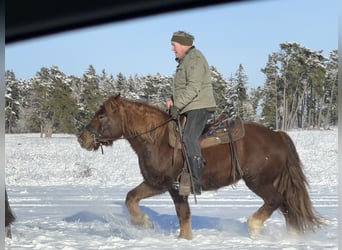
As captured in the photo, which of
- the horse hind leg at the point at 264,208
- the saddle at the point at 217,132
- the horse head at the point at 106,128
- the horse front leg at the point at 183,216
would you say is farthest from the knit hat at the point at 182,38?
the horse hind leg at the point at 264,208

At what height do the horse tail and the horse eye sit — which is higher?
the horse eye

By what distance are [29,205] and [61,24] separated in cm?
339

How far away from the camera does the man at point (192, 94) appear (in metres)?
6.58

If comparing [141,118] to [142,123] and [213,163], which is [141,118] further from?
[213,163]

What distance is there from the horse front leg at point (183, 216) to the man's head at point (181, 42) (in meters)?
1.73

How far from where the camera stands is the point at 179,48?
22.0 ft

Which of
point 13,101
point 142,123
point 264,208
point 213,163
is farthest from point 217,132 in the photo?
point 13,101

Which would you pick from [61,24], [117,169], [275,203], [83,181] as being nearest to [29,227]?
[275,203]

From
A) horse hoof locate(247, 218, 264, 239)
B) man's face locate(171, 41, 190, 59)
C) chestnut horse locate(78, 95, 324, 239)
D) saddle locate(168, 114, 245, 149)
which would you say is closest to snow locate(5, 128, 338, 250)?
horse hoof locate(247, 218, 264, 239)

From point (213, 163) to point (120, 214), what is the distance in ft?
8.85

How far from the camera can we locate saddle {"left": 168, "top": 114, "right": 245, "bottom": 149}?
6.82 meters

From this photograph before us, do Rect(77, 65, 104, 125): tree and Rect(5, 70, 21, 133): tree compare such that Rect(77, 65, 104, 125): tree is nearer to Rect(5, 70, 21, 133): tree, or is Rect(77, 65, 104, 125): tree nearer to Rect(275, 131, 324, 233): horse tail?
Rect(5, 70, 21, 133): tree

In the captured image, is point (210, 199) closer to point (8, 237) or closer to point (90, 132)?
point (90, 132)

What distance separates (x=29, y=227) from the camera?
24.1 ft
